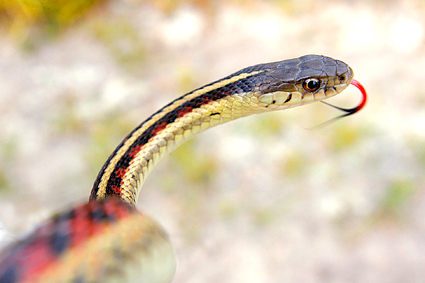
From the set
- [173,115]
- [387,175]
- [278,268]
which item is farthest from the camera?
[387,175]

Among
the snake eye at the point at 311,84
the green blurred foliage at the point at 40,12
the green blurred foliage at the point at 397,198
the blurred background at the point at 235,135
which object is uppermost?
the green blurred foliage at the point at 40,12

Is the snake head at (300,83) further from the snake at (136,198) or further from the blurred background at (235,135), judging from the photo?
the blurred background at (235,135)

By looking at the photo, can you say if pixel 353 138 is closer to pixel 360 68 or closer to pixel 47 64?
pixel 360 68

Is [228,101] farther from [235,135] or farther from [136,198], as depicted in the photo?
[235,135]

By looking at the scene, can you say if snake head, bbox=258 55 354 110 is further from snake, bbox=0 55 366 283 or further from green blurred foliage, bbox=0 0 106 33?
green blurred foliage, bbox=0 0 106 33

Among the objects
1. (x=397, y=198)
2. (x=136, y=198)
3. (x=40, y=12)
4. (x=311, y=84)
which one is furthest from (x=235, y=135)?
(x=40, y=12)

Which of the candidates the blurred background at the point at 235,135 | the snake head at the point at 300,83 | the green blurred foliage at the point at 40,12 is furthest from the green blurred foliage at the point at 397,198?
the green blurred foliage at the point at 40,12

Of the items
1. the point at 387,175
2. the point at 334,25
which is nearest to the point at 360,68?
the point at 334,25
